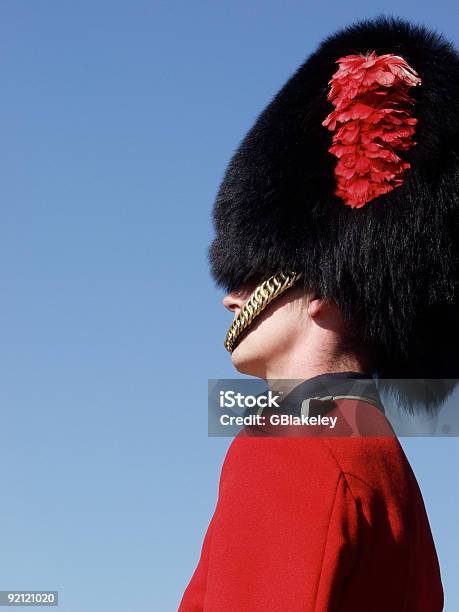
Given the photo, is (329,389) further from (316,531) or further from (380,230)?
(380,230)

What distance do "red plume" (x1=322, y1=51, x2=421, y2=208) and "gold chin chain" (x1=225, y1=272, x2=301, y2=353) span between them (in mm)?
372

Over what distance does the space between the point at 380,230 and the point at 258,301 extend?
0.52 meters

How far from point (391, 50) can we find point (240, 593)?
224cm

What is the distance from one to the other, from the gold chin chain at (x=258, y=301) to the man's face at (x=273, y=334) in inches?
0.8

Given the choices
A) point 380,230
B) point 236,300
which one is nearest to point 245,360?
point 236,300

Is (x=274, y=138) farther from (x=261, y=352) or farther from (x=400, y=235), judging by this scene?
(x=261, y=352)

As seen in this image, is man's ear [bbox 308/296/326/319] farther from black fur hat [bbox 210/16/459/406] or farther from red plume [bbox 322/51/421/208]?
red plume [bbox 322/51/421/208]

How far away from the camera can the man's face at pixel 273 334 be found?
12.0ft

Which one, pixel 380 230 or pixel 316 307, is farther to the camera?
pixel 380 230

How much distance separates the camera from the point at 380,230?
12.6 ft

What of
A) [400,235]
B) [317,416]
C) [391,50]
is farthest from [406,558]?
[391,50]

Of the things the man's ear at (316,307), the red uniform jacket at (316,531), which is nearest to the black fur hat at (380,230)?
the man's ear at (316,307)

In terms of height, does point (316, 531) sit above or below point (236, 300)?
below

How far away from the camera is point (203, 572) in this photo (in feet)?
12.3
